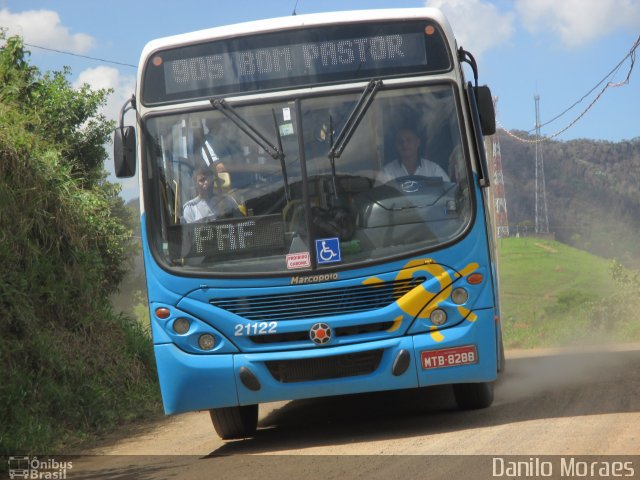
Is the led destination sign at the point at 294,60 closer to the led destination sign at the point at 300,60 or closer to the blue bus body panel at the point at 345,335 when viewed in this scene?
the led destination sign at the point at 300,60

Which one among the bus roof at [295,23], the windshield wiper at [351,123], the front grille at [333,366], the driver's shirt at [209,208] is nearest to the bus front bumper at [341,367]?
the front grille at [333,366]

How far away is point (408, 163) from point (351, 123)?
22.0 inches

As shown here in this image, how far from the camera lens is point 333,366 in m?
8.47

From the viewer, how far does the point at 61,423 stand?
11141mm

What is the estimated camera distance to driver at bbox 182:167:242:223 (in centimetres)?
866

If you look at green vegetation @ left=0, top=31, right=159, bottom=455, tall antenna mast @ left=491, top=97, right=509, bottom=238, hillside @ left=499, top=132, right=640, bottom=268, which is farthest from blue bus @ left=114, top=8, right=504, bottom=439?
hillside @ left=499, top=132, right=640, bottom=268

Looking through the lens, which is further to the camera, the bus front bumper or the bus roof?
the bus roof

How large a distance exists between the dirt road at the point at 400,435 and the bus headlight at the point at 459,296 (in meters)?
1.00

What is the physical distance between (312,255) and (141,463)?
7.58ft

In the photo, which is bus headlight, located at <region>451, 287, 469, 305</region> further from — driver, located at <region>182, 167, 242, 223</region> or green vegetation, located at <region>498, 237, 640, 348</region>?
green vegetation, located at <region>498, 237, 640, 348</region>

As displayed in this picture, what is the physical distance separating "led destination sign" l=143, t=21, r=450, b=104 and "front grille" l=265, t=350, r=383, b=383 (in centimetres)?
223

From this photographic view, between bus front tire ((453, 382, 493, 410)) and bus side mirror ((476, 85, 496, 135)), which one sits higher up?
bus side mirror ((476, 85, 496, 135))

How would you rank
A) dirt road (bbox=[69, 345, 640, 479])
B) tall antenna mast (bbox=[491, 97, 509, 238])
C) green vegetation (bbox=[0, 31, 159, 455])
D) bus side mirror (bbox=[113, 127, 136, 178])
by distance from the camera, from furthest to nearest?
tall antenna mast (bbox=[491, 97, 509, 238])
green vegetation (bbox=[0, 31, 159, 455])
bus side mirror (bbox=[113, 127, 136, 178])
dirt road (bbox=[69, 345, 640, 479])

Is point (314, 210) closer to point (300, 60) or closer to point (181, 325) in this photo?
point (300, 60)
